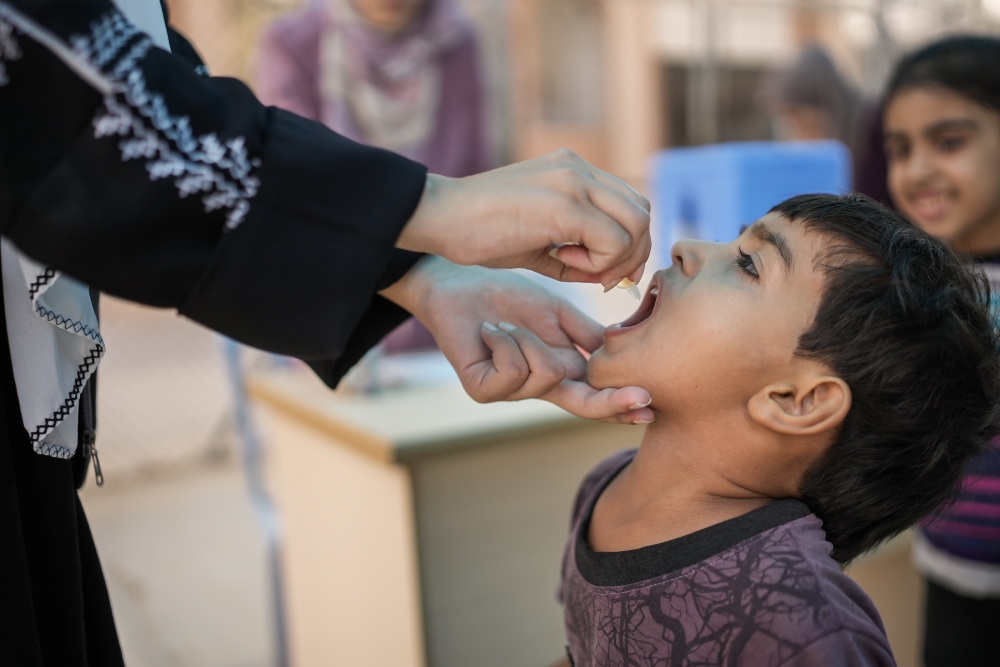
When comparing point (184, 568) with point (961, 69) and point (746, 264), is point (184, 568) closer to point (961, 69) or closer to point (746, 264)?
point (746, 264)

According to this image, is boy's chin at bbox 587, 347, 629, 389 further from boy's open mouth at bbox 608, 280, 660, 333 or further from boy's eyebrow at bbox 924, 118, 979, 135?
boy's eyebrow at bbox 924, 118, 979, 135

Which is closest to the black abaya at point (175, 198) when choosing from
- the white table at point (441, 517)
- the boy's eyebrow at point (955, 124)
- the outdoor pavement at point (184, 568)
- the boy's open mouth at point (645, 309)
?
the boy's open mouth at point (645, 309)

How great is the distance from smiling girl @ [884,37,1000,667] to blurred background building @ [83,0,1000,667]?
704 mm

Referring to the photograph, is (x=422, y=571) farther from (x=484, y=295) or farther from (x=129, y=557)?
(x=129, y=557)

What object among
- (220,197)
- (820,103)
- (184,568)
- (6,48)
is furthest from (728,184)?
(184,568)

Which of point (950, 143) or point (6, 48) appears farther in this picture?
point (950, 143)

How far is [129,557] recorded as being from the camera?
3.61 metres

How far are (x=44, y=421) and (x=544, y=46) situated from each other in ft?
29.2

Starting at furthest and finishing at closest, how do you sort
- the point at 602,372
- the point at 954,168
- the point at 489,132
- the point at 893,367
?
the point at 489,132
the point at 954,168
the point at 602,372
the point at 893,367

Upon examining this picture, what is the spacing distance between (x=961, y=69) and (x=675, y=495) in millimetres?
1492

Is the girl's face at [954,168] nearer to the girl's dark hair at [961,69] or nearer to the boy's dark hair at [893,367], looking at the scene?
the girl's dark hair at [961,69]

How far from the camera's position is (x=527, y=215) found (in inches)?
30.7

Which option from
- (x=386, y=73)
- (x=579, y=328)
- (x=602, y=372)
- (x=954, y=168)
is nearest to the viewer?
(x=602, y=372)

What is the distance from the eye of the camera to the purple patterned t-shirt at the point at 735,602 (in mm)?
833
